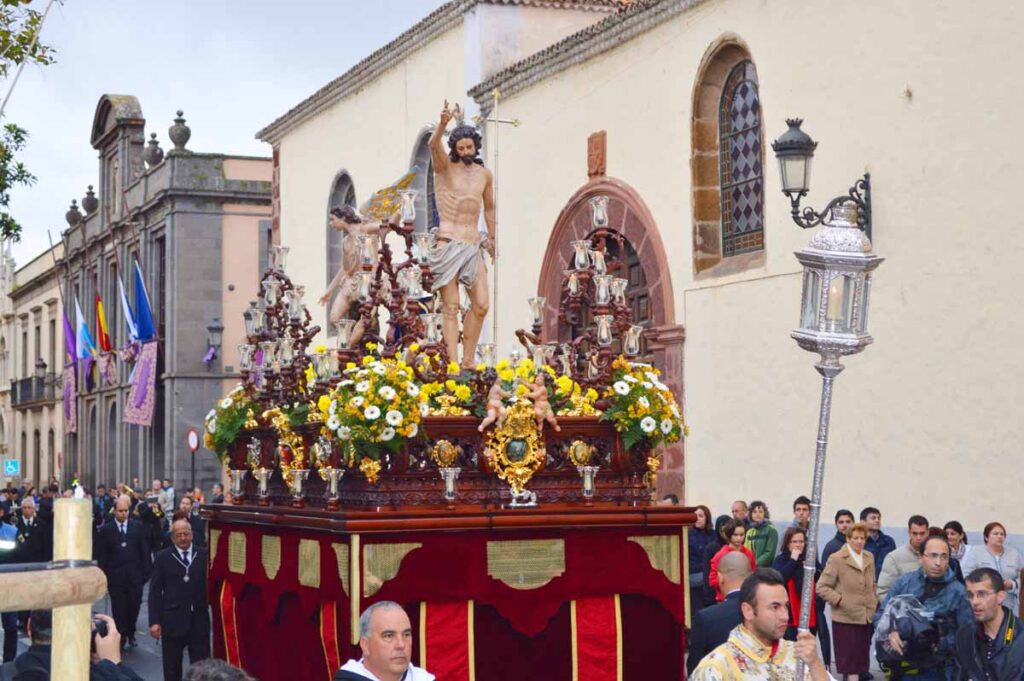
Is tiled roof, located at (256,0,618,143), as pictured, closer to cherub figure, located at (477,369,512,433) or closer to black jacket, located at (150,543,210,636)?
black jacket, located at (150,543,210,636)

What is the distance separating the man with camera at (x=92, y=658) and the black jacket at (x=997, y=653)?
4083mm

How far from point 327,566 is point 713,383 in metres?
8.74

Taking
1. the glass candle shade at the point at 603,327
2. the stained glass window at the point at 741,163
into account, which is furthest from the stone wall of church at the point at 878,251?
the glass candle shade at the point at 603,327

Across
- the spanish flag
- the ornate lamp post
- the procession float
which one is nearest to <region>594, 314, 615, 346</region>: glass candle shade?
the procession float

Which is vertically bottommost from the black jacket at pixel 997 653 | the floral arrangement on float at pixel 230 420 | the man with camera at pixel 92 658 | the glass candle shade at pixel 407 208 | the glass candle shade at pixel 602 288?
the black jacket at pixel 997 653

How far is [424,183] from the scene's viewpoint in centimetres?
2467

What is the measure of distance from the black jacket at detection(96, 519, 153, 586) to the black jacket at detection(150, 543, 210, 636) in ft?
14.9

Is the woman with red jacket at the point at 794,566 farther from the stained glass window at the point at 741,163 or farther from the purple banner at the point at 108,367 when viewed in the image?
the purple banner at the point at 108,367

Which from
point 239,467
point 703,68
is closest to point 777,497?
point 703,68

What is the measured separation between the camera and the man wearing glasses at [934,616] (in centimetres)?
962

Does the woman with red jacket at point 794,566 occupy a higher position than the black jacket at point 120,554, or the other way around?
the woman with red jacket at point 794,566

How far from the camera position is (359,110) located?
2772cm

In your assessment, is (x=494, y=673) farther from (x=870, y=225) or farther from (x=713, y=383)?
(x=713, y=383)

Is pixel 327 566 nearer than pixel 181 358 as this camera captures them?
Yes
